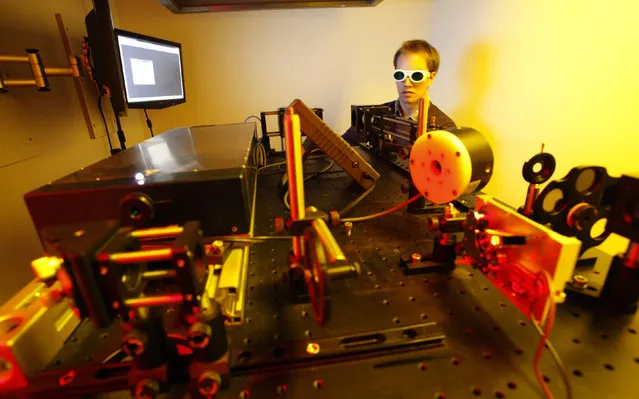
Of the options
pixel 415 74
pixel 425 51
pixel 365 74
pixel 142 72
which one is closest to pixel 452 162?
pixel 415 74

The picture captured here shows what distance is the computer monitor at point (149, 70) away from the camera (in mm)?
1198

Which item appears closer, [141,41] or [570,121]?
[570,121]

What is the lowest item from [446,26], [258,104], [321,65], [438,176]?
[438,176]

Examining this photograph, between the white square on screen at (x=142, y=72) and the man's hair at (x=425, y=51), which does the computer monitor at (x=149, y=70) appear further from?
the man's hair at (x=425, y=51)

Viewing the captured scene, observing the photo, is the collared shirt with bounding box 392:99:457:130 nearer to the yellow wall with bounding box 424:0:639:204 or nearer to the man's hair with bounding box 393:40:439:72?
the man's hair with bounding box 393:40:439:72

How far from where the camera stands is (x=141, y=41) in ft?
4.21

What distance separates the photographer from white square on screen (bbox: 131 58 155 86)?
1.27m

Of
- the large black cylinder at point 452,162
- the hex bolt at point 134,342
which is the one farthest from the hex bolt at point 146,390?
the large black cylinder at point 452,162

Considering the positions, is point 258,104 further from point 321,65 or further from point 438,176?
point 438,176

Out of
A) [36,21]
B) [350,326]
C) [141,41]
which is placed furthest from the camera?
[141,41]

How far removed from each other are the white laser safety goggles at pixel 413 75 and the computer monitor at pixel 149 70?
1102 mm

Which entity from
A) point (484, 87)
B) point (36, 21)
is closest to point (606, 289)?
point (484, 87)

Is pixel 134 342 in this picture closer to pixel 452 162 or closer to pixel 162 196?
pixel 162 196

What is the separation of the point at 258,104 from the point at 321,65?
49 centimetres
